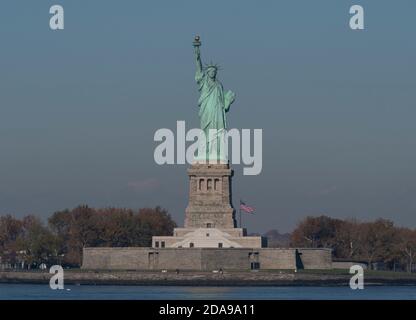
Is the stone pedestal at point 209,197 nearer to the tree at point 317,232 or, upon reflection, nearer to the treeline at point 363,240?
the treeline at point 363,240

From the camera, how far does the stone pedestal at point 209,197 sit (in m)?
91.6

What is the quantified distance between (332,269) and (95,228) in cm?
2242

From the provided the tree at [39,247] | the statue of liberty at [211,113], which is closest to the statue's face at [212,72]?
the statue of liberty at [211,113]

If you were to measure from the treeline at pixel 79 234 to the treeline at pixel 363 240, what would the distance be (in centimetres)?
1134

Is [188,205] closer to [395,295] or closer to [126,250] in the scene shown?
[126,250]

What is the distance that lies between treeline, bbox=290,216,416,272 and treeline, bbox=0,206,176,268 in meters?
11.3

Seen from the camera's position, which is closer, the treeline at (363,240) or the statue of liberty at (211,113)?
the statue of liberty at (211,113)

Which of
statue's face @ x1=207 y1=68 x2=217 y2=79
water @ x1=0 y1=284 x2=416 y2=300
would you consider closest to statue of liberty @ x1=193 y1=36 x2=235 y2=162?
statue's face @ x1=207 y1=68 x2=217 y2=79

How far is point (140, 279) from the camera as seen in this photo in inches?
3462

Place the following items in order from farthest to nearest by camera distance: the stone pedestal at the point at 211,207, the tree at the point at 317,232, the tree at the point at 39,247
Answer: the tree at the point at 317,232
the tree at the point at 39,247
the stone pedestal at the point at 211,207

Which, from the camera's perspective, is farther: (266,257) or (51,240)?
(51,240)

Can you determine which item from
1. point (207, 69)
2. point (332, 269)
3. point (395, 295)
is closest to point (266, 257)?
point (332, 269)

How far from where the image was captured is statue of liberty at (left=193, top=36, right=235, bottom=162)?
9231 cm
